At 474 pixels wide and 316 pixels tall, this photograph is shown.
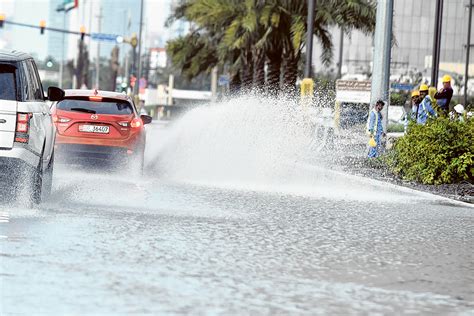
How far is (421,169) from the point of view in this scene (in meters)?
22.3

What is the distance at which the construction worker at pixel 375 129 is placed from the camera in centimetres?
2845

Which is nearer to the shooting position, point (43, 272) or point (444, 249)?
point (43, 272)

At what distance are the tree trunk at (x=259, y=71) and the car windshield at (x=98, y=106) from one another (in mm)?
22725

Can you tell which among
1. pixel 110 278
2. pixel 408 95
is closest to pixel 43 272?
pixel 110 278

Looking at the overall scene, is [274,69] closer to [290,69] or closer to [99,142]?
[290,69]

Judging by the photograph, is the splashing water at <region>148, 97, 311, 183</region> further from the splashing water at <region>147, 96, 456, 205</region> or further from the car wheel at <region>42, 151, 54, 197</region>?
the car wheel at <region>42, 151, 54, 197</region>

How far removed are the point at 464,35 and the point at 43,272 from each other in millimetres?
128699

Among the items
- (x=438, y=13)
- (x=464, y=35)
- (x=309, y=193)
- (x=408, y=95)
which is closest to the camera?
(x=309, y=193)

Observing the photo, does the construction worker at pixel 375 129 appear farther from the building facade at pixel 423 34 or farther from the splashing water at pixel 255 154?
the building facade at pixel 423 34

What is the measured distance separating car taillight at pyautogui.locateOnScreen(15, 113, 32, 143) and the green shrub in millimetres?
9648

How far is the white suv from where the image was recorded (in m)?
13.7

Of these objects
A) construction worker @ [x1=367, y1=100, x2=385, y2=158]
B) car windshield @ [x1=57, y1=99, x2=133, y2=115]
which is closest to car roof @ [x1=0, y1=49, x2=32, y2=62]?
car windshield @ [x1=57, y1=99, x2=133, y2=115]

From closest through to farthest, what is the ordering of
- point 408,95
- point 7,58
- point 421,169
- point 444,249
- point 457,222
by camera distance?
point 444,249
point 7,58
point 457,222
point 421,169
point 408,95

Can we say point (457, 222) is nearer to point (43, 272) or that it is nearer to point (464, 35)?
point (43, 272)
